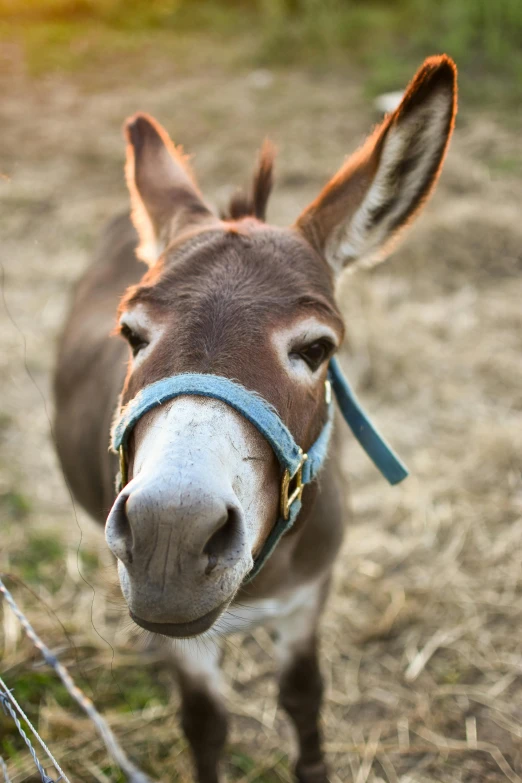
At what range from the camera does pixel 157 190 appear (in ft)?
8.09

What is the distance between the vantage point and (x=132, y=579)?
1456 mm

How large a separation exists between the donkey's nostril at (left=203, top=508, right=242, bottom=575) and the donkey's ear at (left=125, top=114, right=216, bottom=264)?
121 centimetres

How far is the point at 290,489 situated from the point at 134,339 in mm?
607

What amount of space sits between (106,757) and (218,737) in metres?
0.63

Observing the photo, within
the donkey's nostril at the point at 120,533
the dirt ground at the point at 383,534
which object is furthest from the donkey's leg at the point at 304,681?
the donkey's nostril at the point at 120,533

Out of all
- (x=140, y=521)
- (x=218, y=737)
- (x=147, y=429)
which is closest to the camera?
(x=140, y=521)

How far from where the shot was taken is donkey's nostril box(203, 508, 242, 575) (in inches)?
55.9

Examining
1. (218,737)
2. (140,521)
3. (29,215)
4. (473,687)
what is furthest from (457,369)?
(29,215)

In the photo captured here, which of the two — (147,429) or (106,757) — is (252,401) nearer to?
(147,429)

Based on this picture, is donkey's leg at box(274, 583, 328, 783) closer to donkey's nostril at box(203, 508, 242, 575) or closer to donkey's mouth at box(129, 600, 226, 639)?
donkey's mouth at box(129, 600, 226, 639)

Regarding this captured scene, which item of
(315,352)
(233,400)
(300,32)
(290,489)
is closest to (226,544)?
(233,400)

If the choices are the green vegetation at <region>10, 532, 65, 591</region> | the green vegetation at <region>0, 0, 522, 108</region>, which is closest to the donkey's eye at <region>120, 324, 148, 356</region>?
the green vegetation at <region>10, 532, 65, 591</region>

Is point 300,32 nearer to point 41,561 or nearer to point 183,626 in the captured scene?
point 41,561

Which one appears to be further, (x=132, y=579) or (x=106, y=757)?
(x=106, y=757)
